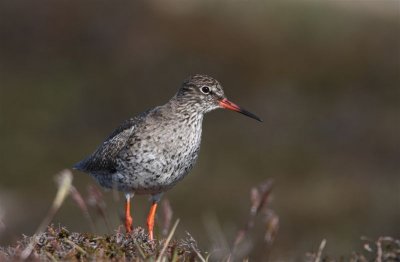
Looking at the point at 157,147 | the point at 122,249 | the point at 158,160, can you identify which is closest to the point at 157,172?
the point at 158,160

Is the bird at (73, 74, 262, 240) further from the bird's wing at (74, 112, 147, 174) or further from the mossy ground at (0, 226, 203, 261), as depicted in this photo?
the mossy ground at (0, 226, 203, 261)

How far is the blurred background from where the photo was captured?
58.3ft

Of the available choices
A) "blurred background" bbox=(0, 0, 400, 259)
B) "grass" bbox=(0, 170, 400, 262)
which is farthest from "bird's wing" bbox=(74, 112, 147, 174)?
"blurred background" bbox=(0, 0, 400, 259)

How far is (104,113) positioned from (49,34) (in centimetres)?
395

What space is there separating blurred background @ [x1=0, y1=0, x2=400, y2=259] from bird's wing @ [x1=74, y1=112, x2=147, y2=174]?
7125 mm

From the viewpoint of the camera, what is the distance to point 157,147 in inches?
313

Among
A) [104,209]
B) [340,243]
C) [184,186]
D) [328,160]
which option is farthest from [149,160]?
[328,160]

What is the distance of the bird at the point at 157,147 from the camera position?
7871 mm

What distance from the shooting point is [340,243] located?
1455 cm

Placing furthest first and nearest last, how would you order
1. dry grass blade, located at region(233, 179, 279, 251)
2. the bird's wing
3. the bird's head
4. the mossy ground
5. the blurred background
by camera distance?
the blurred background < the bird's head < the bird's wing < the mossy ground < dry grass blade, located at region(233, 179, 279, 251)

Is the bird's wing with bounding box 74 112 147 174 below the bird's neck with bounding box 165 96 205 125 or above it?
below

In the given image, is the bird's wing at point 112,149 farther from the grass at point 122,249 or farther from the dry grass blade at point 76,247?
the dry grass blade at point 76,247

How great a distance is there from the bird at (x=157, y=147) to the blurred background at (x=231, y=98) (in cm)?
724

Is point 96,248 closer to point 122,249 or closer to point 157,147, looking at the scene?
point 122,249
